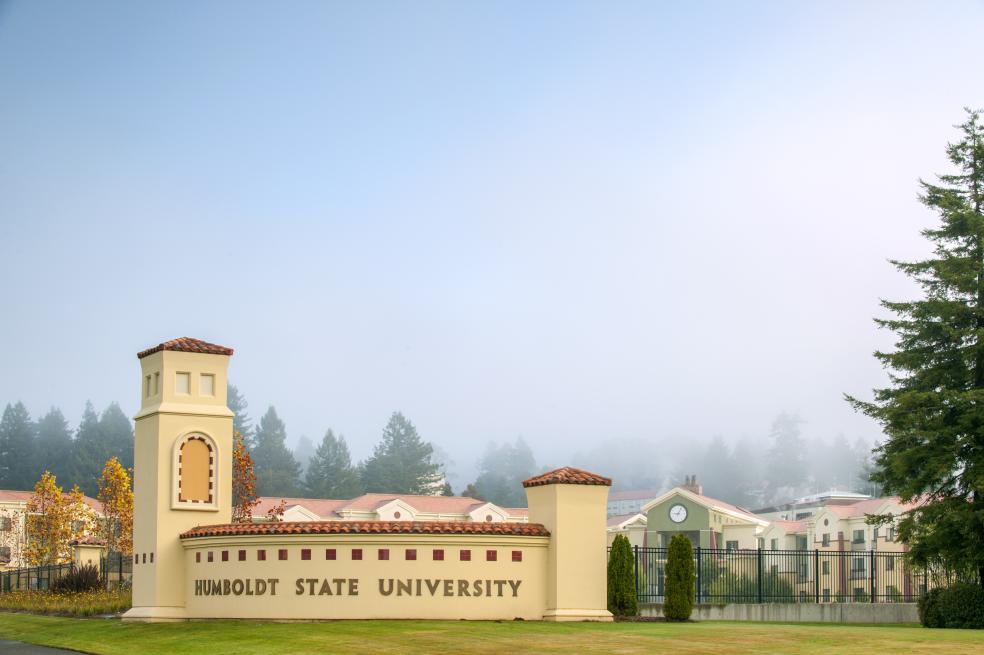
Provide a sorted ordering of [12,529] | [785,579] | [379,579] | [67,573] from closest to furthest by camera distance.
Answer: [379,579]
[67,573]
[785,579]
[12,529]

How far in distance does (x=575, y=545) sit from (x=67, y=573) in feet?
67.8

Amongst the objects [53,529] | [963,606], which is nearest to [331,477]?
[53,529]

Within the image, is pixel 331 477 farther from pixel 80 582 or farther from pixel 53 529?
pixel 80 582

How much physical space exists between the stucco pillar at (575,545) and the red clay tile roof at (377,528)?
53cm

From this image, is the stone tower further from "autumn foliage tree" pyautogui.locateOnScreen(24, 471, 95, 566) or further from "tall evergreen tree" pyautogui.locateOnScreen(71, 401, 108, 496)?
"tall evergreen tree" pyautogui.locateOnScreen(71, 401, 108, 496)

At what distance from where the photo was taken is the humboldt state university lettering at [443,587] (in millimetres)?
29125

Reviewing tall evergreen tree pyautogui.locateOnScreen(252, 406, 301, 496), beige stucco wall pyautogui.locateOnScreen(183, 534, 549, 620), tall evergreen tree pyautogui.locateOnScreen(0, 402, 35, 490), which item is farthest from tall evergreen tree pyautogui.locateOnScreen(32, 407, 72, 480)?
beige stucco wall pyautogui.locateOnScreen(183, 534, 549, 620)

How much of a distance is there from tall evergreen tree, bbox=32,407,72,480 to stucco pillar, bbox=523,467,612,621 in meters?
115

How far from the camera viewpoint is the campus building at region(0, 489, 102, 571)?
290 feet

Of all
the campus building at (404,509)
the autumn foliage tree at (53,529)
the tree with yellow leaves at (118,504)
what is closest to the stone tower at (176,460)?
the tree with yellow leaves at (118,504)

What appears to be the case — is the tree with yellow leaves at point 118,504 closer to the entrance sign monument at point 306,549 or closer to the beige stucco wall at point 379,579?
the entrance sign monument at point 306,549

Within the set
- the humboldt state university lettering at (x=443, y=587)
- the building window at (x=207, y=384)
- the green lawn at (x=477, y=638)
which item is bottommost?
the green lawn at (x=477, y=638)

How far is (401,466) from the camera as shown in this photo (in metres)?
148

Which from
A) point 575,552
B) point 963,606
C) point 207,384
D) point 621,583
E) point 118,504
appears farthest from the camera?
point 118,504
